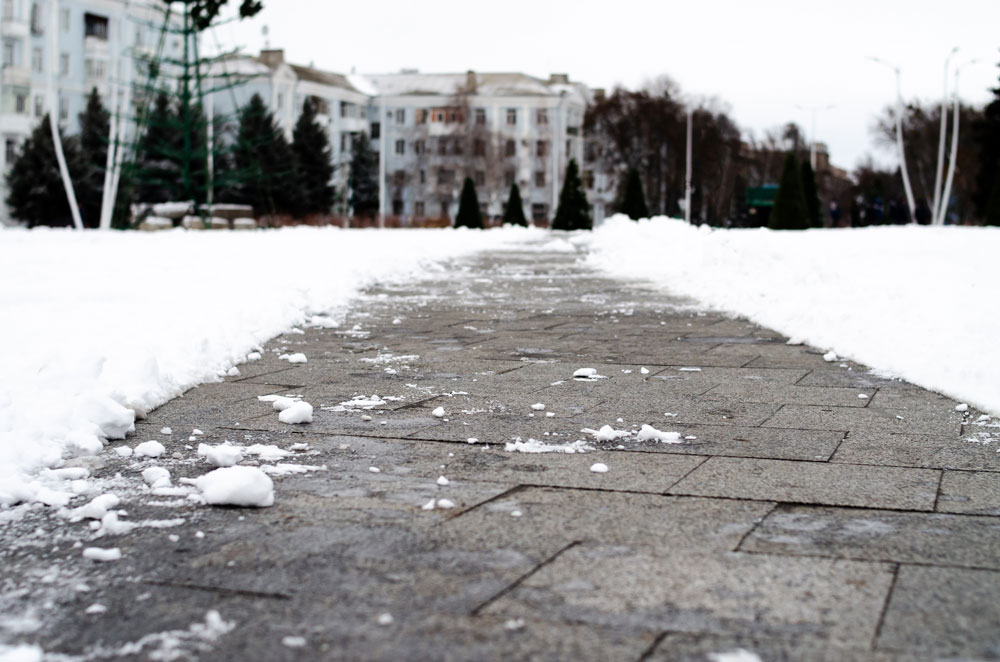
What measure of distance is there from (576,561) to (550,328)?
6163 mm

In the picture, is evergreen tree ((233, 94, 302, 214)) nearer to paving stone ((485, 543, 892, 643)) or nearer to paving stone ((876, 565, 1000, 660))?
paving stone ((485, 543, 892, 643))

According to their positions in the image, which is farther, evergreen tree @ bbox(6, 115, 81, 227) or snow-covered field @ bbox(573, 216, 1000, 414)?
evergreen tree @ bbox(6, 115, 81, 227)

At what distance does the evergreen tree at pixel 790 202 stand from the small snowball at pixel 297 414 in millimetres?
35565

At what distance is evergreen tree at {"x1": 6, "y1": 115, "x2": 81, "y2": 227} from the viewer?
43531mm

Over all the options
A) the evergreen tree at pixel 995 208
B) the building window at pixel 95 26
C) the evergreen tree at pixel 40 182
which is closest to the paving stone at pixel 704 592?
the evergreen tree at pixel 995 208

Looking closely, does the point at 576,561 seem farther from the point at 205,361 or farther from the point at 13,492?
the point at 205,361

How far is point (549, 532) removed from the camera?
3.41 metres

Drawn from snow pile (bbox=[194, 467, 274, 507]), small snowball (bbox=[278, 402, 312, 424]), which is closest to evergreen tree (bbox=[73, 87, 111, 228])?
small snowball (bbox=[278, 402, 312, 424])

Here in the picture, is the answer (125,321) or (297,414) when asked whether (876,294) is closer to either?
(297,414)

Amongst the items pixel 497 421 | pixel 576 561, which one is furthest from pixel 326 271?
pixel 576 561

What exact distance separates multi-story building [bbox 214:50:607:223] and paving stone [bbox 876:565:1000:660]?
268ft

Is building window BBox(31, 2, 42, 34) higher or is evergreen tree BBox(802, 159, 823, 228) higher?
building window BBox(31, 2, 42, 34)

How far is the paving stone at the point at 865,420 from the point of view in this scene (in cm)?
513

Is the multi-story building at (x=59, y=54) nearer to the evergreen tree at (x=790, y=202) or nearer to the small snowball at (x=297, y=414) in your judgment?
the evergreen tree at (x=790, y=202)
